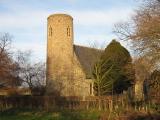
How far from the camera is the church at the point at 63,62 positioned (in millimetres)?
53469

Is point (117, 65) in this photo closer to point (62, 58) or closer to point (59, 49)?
point (62, 58)

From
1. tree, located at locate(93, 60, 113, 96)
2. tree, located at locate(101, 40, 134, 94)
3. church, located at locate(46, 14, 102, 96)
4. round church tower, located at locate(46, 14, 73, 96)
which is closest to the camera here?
tree, located at locate(93, 60, 113, 96)

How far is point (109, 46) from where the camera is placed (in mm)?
44812

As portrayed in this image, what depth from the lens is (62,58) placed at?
179 ft

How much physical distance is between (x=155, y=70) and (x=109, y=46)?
22.0 metres

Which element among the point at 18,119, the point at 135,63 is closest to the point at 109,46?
the point at 135,63

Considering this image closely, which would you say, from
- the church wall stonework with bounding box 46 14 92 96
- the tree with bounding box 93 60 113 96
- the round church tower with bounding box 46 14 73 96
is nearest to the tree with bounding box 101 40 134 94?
the tree with bounding box 93 60 113 96

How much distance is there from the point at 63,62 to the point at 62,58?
0.63m

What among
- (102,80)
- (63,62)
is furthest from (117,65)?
(63,62)

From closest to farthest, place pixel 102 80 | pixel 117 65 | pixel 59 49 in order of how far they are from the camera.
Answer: pixel 102 80 → pixel 117 65 → pixel 59 49

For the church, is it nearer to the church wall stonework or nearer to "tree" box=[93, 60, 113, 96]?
the church wall stonework

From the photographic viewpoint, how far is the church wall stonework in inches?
2109

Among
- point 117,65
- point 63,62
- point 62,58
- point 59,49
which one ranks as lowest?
point 117,65

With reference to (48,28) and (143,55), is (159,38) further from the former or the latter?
(48,28)
